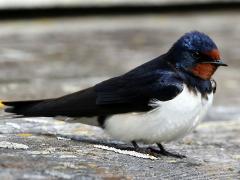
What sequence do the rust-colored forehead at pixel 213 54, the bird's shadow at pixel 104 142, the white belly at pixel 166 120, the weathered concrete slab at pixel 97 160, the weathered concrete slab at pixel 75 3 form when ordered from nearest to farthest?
the weathered concrete slab at pixel 97 160 < the white belly at pixel 166 120 < the rust-colored forehead at pixel 213 54 < the bird's shadow at pixel 104 142 < the weathered concrete slab at pixel 75 3

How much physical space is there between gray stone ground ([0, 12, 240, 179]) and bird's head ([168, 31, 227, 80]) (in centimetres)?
46

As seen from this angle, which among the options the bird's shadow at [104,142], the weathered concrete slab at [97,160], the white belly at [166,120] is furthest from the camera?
the bird's shadow at [104,142]

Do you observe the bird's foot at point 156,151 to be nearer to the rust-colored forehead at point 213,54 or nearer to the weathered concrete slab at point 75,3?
the rust-colored forehead at point 213,54

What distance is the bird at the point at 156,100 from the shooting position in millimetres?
4125

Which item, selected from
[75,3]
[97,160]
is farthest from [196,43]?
[75,3]

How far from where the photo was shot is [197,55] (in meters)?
4.27

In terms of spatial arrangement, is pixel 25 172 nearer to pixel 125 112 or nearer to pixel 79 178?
pixel 79 178

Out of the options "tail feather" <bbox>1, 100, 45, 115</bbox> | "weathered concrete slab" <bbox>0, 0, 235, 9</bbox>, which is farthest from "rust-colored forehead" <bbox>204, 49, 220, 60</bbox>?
"weathered concrete slab" <bbox>0, 0, 235, 9</bbox>

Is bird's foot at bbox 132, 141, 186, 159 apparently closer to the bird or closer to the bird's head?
the bird

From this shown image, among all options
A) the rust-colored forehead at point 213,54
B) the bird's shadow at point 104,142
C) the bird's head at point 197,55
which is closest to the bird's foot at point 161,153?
the bird's shadow at point 104,142

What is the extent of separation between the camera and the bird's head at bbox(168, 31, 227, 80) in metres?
4.23

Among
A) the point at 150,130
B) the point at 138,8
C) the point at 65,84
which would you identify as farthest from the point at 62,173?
the point at 138,8

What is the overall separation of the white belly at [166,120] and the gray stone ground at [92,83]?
14 cm

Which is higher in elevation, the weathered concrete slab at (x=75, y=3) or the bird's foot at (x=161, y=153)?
the weathered concrete slab at (x=75, y=3)
